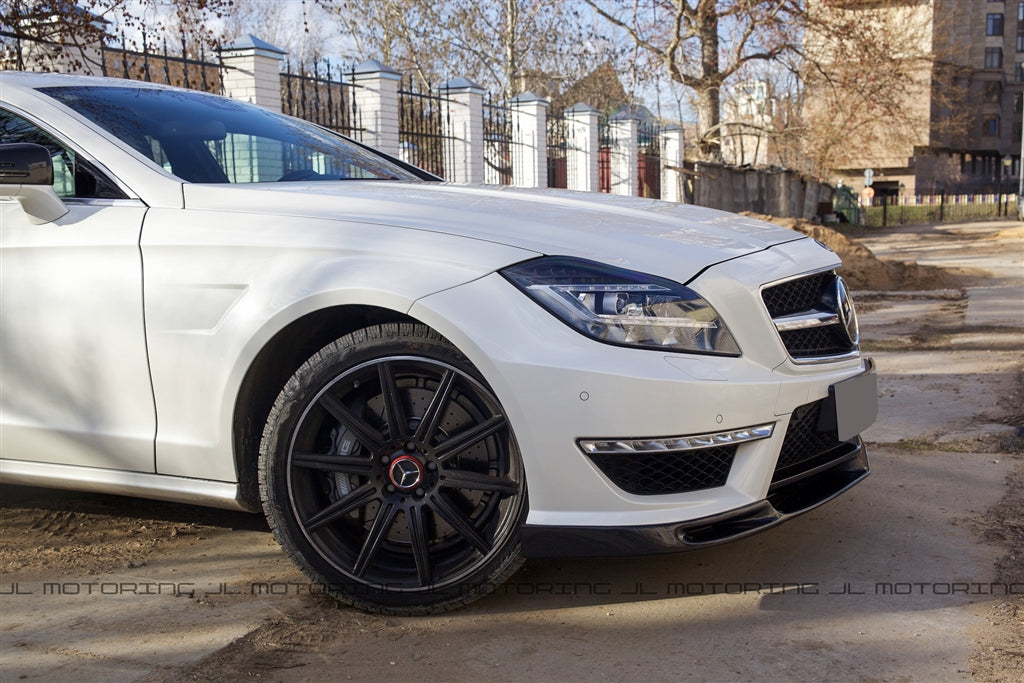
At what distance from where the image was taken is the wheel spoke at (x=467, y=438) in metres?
2.70

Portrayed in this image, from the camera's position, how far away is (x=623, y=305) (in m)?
2.63

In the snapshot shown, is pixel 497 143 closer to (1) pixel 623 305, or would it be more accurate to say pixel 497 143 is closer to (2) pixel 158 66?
(2) pixel 158 66

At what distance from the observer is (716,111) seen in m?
27.2

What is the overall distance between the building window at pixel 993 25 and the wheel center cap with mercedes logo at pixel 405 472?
284 feet

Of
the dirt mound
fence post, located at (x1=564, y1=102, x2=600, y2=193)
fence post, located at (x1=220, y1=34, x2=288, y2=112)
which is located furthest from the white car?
fence post, located at (x1=564, y1=102, x2=600, y2=193)

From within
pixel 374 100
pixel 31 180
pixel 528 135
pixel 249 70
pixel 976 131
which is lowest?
pixel 31 180

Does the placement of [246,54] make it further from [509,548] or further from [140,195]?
[509,548]

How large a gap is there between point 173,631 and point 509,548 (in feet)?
3.22

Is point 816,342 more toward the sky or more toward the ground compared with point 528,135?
more toward the ground

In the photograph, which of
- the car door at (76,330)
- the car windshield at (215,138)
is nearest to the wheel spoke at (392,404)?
the car door at (76,330)

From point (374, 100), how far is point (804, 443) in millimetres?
12040

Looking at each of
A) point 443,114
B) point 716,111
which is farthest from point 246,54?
point 716,111

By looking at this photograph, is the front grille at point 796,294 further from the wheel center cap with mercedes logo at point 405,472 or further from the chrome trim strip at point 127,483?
the chrome trim strip at point 127,483

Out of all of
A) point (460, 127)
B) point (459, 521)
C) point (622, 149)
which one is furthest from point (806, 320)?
point (622, 149)
